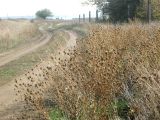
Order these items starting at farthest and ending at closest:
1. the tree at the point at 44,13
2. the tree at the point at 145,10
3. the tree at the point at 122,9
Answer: the tree at the point at 44,13, the tree at the point at 122,9, the tree at the point at 145,10

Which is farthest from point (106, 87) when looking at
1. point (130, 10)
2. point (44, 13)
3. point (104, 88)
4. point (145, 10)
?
point (44, 13)

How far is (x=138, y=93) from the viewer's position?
7637 millimetres

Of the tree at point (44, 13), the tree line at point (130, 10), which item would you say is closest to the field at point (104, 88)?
the tree line at point (130, 10)

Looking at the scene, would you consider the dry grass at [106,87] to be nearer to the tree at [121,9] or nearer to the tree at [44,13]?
the tree at [121,9]

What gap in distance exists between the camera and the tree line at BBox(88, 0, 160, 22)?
37406 millimetres

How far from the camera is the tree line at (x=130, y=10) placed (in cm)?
3741

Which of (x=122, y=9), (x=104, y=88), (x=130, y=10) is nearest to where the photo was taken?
(x=104, y=88)

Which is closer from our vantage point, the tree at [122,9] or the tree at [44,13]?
the tree at [122,9]

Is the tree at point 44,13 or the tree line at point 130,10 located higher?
the tree line at point 130,10

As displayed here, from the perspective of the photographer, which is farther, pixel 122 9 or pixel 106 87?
pixel 122 9

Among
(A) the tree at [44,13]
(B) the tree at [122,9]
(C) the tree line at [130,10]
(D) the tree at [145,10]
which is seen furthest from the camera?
(A) the tree at [44,13]

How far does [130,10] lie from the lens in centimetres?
4306

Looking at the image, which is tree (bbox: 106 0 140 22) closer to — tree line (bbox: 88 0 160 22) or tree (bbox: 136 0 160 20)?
tree line (bbox: 88 0 160 22)

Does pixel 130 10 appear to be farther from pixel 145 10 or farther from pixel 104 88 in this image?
pixel 104 88
